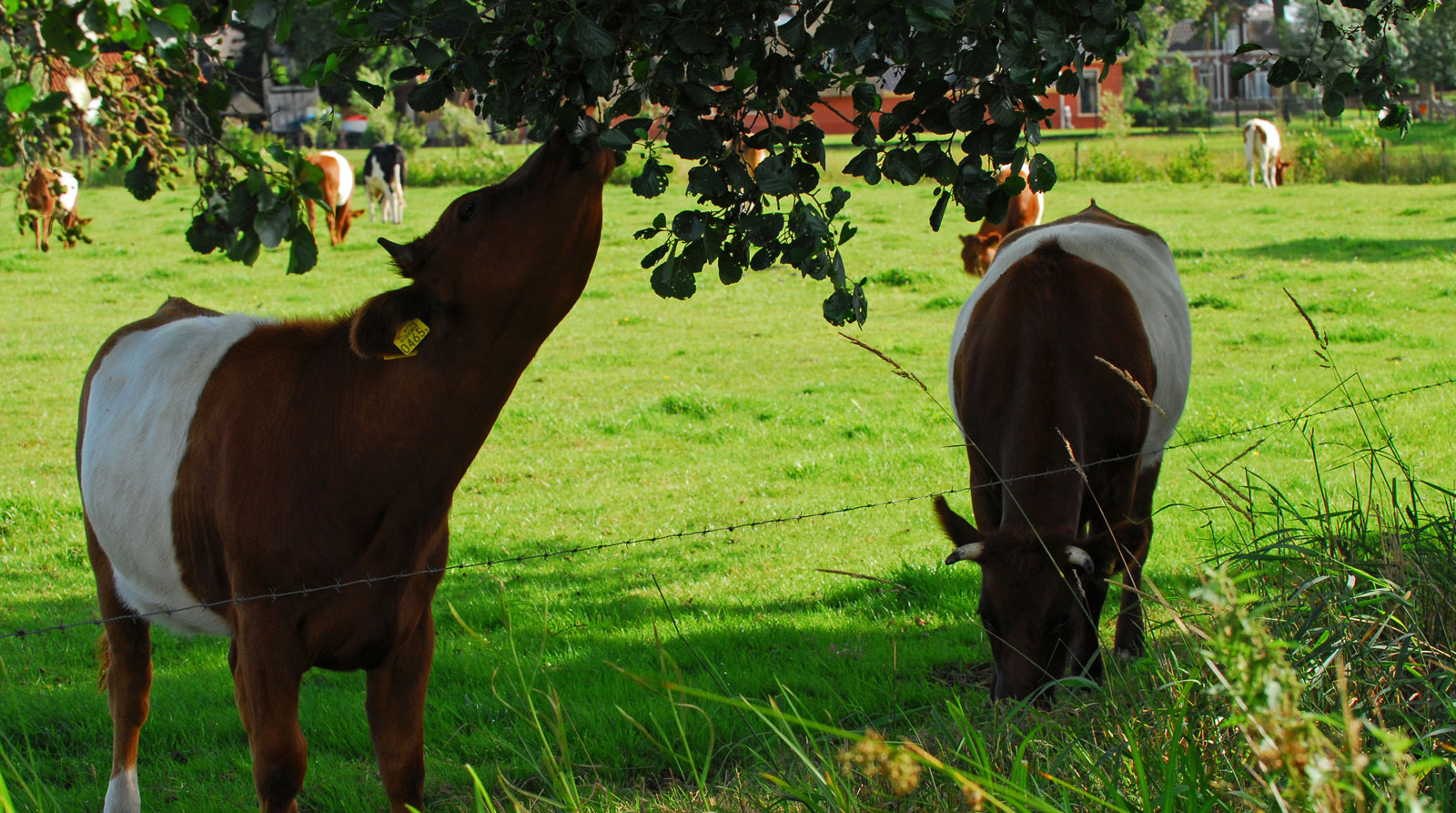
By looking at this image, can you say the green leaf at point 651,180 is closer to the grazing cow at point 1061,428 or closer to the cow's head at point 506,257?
the cow's head at point 506,257

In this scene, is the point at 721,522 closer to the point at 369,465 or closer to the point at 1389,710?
the point at 369,465

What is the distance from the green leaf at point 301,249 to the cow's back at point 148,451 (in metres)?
0.87

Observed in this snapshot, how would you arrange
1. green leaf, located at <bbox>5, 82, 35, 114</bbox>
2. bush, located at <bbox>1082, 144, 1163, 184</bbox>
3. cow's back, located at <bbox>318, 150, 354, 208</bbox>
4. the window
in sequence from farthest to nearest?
the window → bush, located at <bbox>1082, 144, 1163, 184</bbox> → cow's back, located at <bbox>318, 150, 354, 208</bbox> → green leaf, located at <bbox>5, 82, 35, 114</bbox>

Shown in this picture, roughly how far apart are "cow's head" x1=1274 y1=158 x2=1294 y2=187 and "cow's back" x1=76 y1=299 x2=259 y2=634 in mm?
25447

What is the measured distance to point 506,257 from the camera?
9.63 feet

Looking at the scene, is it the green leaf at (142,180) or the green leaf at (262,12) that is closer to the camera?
the green leaf at (262,12)

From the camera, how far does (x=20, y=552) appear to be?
6590mm

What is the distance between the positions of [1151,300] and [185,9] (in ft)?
13.8

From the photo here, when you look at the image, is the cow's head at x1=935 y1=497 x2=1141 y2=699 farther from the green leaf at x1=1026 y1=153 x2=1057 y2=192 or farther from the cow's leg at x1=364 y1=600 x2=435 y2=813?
the cow's leg at x1=364 y1=600 x2=435 y2=813

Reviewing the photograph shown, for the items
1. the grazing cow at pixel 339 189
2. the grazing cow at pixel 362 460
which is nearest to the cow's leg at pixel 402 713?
the grazing cow at pixel 362 460

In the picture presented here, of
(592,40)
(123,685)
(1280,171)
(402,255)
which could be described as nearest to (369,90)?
(402,255)

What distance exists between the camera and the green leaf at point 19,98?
2.44 metres

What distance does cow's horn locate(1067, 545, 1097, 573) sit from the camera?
3504mm

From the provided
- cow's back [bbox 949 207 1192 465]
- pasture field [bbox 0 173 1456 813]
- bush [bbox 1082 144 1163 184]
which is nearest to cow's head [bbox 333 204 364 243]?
pasture field [bbox 0 173 1456 813]
